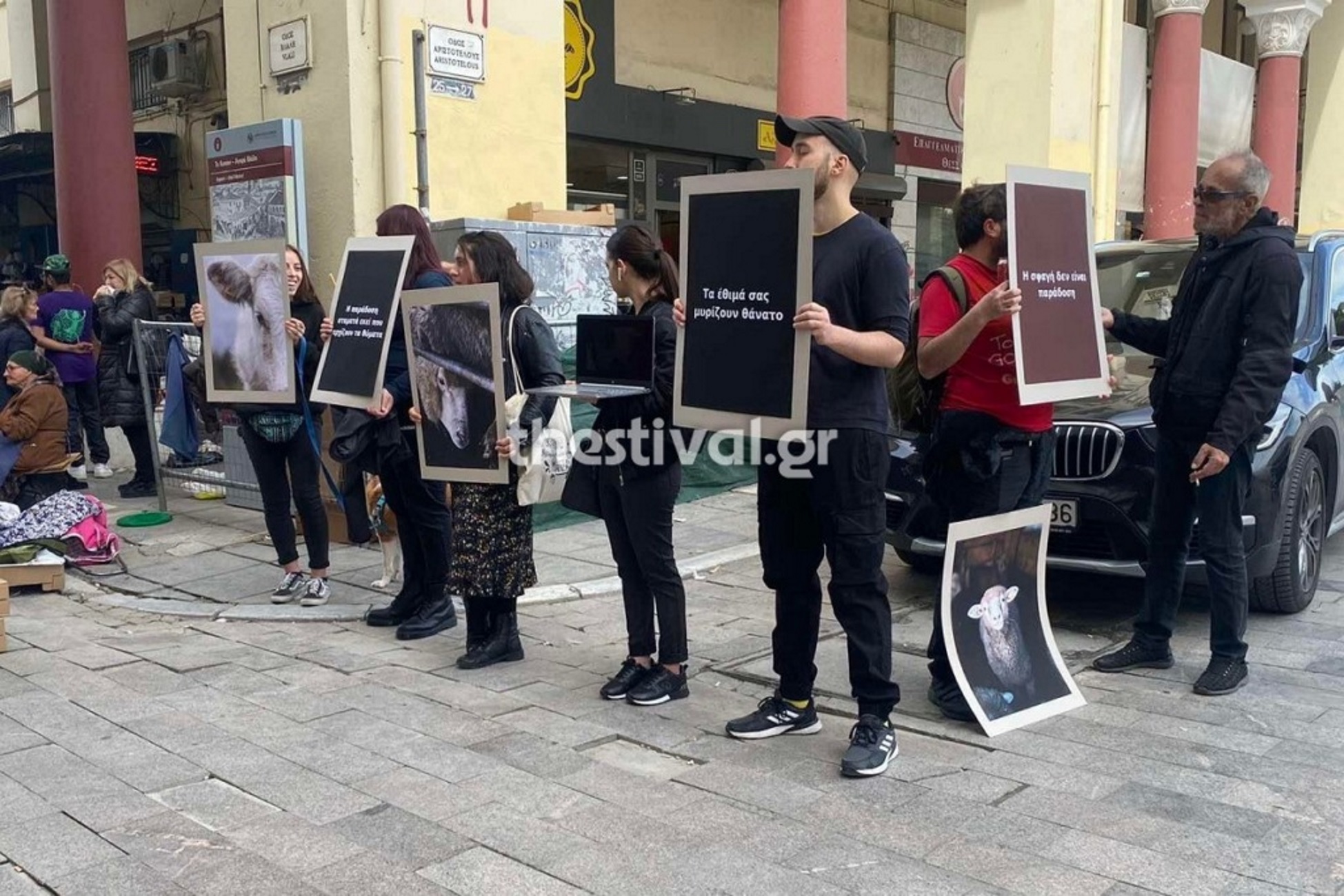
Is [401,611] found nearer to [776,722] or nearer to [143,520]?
[776,722]

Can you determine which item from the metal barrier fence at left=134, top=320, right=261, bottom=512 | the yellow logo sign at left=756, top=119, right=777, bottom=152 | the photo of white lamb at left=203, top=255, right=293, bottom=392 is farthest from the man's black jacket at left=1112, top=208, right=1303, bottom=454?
the yellow logo sign at left=756, top=119, right=777, bottom=152

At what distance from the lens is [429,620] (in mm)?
5590

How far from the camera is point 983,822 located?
347cm

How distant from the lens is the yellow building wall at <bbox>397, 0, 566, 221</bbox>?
801cm

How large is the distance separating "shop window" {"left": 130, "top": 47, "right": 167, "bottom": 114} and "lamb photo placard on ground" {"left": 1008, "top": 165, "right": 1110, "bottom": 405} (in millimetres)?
11893

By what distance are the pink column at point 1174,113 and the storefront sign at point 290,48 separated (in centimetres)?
1068

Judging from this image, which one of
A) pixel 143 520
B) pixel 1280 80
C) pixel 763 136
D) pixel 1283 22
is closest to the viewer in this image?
pixel 143 520

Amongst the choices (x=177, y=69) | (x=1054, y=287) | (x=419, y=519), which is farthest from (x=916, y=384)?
(x=177, y=69)

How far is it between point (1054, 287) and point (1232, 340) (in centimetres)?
83

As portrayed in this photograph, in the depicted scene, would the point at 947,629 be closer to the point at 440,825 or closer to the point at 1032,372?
the point at 1032,372

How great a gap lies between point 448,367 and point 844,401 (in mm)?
1908

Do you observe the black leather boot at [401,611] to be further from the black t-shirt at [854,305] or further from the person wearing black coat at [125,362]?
the person wearing black coat at [125,362]

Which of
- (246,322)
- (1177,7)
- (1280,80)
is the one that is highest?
(1177,7)

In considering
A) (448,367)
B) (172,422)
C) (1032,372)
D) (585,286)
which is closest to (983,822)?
(1032,372)
